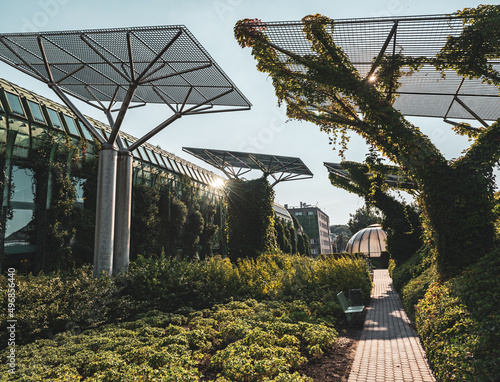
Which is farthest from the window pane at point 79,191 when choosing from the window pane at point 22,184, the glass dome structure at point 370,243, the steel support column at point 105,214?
the glass dome structure at point 370,243

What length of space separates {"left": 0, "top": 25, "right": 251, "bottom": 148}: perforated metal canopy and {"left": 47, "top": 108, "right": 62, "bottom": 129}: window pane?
5.05ft

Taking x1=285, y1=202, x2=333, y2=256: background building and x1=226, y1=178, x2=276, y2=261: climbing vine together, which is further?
x1=285, y1=202, x2=333, y2=256: background building

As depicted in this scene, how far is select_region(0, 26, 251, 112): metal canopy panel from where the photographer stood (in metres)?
10.4

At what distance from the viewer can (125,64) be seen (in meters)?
13.0

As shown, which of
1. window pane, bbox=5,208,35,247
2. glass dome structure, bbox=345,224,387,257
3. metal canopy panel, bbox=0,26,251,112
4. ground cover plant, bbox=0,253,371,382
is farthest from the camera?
glass dome structure, bbox=345,224,387,257

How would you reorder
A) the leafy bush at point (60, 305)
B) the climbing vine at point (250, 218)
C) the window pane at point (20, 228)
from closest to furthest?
1. the leafy bush at point (60, 305)
2. the window pane at point (20, 228)
3. the climbing vine at point (250, 218)

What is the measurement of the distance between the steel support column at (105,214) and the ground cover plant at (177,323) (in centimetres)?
115

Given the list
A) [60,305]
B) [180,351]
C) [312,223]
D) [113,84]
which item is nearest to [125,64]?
[113,84]

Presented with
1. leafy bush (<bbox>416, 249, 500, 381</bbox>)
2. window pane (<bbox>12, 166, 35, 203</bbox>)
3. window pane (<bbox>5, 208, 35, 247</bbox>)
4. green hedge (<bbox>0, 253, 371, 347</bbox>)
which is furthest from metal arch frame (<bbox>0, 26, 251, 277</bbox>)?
leafy bush (<bbox>416, 249, 500, 381</bbox>)

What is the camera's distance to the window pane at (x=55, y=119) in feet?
53.4

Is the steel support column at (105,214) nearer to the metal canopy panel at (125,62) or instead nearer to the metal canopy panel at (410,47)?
the metal canopy panel at (125,62)

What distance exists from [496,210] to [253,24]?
8401mm

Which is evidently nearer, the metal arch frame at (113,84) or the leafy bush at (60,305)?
the leafy bush at (60,305)

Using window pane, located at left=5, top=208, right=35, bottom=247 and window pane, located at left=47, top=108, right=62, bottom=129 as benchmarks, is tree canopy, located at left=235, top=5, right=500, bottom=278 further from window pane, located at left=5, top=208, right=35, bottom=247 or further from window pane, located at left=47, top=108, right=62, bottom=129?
window pane, located at left=5, top=208, right=35, bottom=247
